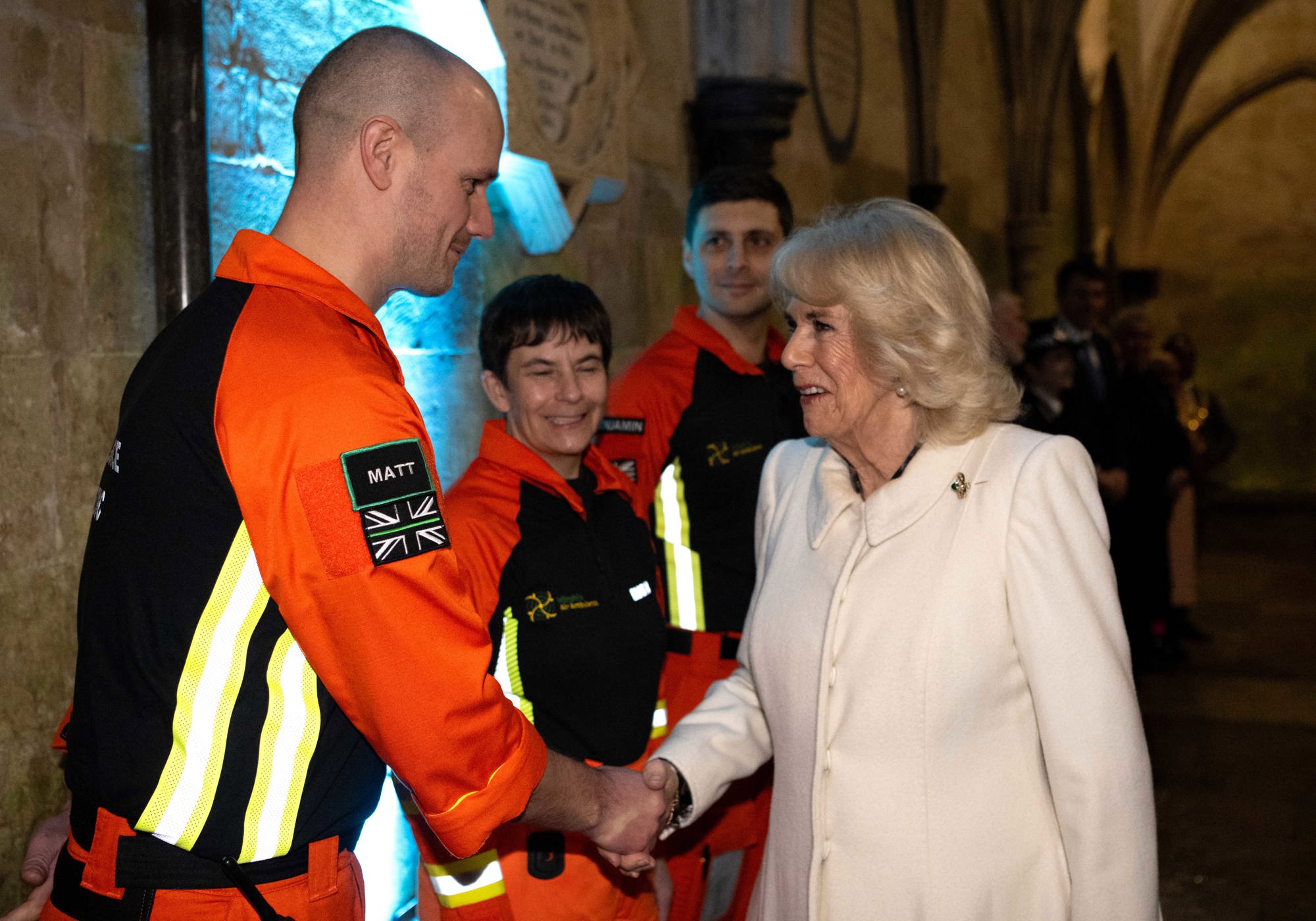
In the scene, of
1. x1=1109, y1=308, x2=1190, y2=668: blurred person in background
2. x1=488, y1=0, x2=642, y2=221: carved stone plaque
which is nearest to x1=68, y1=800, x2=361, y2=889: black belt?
x1=488, y1=0, x2=642, y2=221: carved stone plaque

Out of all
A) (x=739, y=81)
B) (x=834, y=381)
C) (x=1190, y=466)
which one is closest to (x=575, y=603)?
(x=834, y=381)

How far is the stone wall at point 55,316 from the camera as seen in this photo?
196 centimetres

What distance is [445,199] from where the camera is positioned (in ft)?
5.41

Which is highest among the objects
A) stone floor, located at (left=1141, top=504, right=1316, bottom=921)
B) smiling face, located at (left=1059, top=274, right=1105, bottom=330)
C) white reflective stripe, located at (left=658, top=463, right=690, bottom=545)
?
smiling face, located at (left=1059, top=274, right=1105, bottom=330)

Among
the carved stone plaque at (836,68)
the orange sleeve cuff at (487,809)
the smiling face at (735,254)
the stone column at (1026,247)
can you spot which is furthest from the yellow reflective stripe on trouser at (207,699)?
the stone column at (1026,247)

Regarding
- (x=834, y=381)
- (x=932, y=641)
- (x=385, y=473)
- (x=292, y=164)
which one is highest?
(x=292, y=164)

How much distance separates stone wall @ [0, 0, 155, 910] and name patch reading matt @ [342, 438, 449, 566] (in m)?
0.92

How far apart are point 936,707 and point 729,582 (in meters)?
1.13

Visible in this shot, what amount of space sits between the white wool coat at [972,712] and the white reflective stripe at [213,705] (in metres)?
0.83

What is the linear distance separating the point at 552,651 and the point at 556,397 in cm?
50

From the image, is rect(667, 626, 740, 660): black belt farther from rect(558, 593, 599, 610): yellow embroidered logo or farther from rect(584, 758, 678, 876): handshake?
rect(584, 758, 678, 876): handshake

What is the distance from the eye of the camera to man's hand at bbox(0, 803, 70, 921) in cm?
167

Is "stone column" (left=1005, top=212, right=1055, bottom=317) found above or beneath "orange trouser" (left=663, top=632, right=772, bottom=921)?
above

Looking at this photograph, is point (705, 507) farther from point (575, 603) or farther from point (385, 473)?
point (385, 473)
